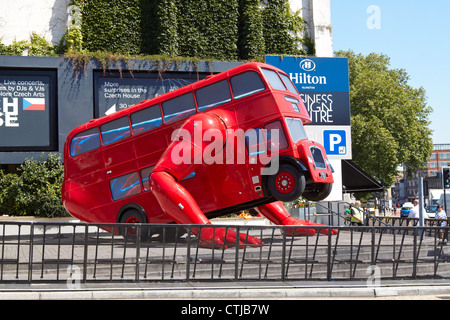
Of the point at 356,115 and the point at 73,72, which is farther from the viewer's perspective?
the point at 356,115

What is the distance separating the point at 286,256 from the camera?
1196cm

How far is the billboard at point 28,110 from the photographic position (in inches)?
1005

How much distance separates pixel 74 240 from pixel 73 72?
16671mm

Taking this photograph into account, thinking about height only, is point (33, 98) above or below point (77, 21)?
below

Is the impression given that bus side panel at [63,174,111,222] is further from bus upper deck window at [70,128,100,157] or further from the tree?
the tree

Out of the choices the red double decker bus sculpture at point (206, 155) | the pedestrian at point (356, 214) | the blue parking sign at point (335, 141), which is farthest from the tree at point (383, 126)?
the red double decker bus sculpture at point (206, 155)

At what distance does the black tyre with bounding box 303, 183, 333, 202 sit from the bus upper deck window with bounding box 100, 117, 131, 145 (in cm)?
567

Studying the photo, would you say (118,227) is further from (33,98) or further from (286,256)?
(33,98)

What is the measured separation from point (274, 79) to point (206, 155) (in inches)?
113

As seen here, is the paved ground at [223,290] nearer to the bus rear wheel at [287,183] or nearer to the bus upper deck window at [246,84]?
the bus rear wheel at [287,183]

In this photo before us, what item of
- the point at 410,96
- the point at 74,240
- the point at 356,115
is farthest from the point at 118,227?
the point at 410,96

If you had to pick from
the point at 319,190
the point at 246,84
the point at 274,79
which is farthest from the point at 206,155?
the point at 319,190

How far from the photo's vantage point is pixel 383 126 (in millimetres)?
58562
